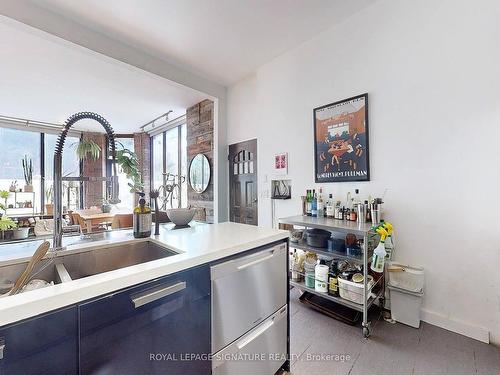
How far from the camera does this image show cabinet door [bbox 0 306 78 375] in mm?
551

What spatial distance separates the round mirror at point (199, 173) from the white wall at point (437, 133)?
2258 millimetres

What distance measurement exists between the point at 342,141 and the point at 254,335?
6.45 ft

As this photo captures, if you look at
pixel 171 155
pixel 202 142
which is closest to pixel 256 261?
pixel 202 142

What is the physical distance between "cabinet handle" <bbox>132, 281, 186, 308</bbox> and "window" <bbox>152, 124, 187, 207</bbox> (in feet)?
13.5

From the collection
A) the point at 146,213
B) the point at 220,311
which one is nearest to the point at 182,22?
the point at 146,213

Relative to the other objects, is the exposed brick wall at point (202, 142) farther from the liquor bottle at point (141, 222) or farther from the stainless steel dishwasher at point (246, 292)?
the stainless steel dishwasher at point (246, 292)

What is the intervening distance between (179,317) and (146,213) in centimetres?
63

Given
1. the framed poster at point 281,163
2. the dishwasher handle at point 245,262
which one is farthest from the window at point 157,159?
the dishwasher handle at point 245,262

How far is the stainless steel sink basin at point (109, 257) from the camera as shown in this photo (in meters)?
1.07

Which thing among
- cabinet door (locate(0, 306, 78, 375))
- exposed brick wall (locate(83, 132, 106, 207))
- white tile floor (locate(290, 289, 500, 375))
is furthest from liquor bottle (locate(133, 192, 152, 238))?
exposed brick wall (locate(83, 132, 106, 207))

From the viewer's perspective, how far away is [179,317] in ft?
2.89

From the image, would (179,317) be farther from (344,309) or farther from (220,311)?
(344,309)

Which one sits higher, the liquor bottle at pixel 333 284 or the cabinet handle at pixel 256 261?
the cabinet handle at pixel 256 261

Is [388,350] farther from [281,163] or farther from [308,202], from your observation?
[281,163]
